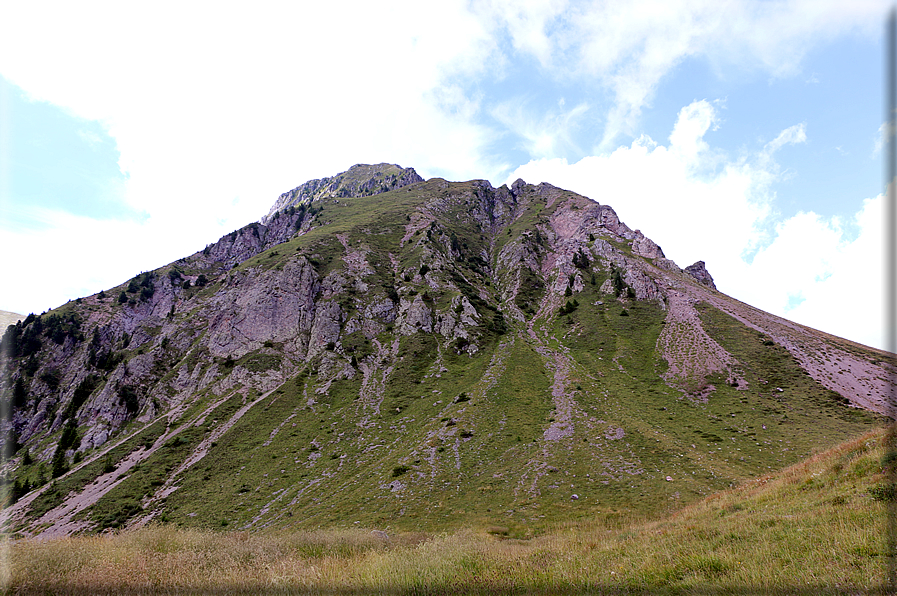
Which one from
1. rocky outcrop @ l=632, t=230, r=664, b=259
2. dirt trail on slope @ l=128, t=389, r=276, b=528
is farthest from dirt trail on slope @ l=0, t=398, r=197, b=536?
rocky outcrop @ l=632, t=230, r=664, b=259

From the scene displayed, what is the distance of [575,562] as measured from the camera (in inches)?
445

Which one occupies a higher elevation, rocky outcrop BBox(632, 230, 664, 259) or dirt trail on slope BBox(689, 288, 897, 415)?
rocky outcrop BBox(632, 230, 664, 259)

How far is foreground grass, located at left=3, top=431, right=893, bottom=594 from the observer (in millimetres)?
8211

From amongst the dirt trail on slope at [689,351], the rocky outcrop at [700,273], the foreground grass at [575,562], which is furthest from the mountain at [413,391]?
the foreground grass at [575,562]

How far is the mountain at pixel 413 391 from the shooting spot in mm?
36875

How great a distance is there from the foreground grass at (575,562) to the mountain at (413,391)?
15.7 m

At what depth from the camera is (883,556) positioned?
7.69 meters

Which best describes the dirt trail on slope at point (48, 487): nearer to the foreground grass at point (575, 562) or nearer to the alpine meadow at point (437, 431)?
the alpine meadow at point (437, 431)

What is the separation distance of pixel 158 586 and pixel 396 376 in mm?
61775

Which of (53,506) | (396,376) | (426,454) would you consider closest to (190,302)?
(53,506)

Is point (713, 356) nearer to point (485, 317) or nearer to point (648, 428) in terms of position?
point (648, 428)

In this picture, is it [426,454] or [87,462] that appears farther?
[87,462]

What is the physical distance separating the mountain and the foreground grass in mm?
15712

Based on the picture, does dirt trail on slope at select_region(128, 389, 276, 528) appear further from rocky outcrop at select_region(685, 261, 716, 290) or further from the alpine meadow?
rocky outcrop at select_region(685, 261, 716, 290)
